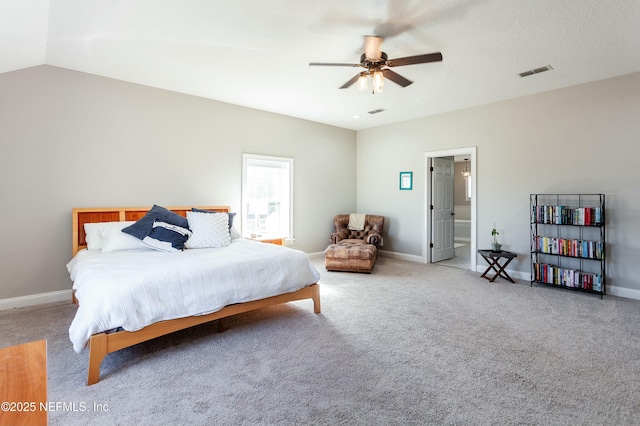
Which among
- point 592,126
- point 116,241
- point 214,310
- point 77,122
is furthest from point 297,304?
point 592,126

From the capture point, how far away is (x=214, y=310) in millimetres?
2662

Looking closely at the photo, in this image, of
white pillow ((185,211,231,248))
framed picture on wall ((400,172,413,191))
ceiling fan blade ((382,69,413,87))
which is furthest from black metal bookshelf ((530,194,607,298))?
white pillow ((185,211,231,248))

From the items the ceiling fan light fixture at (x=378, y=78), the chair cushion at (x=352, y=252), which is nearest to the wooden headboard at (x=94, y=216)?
the chair cushion at (x=352, y=252)

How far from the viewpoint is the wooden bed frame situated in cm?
216

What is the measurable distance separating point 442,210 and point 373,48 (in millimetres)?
4045

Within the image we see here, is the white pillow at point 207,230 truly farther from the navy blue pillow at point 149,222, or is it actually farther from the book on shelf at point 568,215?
the book on shelf at point 568,215

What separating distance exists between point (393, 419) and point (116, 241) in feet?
10.9

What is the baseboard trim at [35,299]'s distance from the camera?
353cm

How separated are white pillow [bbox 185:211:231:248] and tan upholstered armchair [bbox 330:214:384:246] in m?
2.55

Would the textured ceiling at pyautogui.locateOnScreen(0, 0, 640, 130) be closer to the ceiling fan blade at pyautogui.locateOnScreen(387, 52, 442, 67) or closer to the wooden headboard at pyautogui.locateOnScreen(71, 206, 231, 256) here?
the ceiling fan blade at pyautogui.locateOnScreen(387, 52, 442, 67)

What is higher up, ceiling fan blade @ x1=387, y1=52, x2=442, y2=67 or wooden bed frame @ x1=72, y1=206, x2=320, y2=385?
ceiling fan blade @ x1=387, y1=52, x2=442, y2=67

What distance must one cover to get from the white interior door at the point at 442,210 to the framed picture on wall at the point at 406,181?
1.32 ft

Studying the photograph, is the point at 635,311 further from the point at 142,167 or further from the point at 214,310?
the point at 142,167

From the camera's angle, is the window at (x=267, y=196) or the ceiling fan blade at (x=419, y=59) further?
the window at (x=267, y=196)
